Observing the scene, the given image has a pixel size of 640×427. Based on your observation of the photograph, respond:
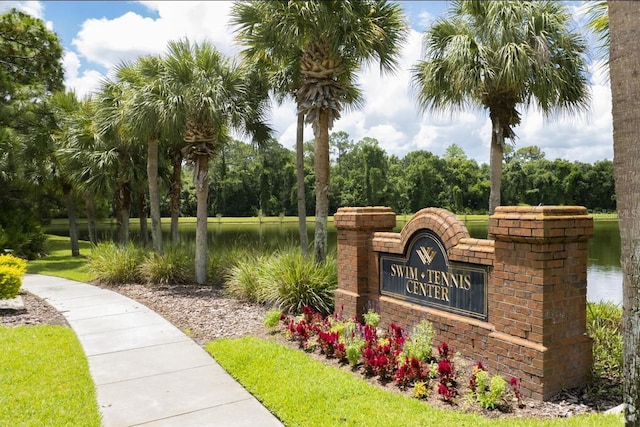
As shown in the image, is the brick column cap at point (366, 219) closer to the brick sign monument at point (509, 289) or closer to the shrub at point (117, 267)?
the brick sign monument at point (509, 289)

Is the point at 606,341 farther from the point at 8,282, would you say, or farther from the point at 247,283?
the point at 8,282

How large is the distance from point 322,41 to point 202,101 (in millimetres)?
3198

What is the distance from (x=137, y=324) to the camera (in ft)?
26.8

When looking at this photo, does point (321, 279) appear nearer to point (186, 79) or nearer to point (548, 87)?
point (186, 79)

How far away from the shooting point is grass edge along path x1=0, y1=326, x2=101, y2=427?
432 centimetres

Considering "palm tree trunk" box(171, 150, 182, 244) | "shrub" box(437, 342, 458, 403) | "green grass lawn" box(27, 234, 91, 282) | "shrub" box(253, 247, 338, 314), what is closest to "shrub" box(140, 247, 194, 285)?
"green grass lawn" box(27, 234, 91, 282)

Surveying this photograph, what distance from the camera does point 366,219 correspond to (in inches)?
301

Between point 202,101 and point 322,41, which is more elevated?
point 322,41

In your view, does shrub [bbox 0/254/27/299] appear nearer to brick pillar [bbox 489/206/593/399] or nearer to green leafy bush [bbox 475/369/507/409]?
green leafy bush [bbox 475/369/507/409]

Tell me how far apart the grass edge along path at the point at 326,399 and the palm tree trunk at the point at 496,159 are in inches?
317

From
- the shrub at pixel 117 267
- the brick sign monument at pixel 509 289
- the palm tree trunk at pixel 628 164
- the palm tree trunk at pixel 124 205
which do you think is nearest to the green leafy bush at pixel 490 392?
the brick sign monument at pixel 509 289

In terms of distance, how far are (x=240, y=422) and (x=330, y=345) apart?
2.02 metres

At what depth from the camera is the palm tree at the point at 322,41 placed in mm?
10195

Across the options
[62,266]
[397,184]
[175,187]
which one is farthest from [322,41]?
[397,184]
